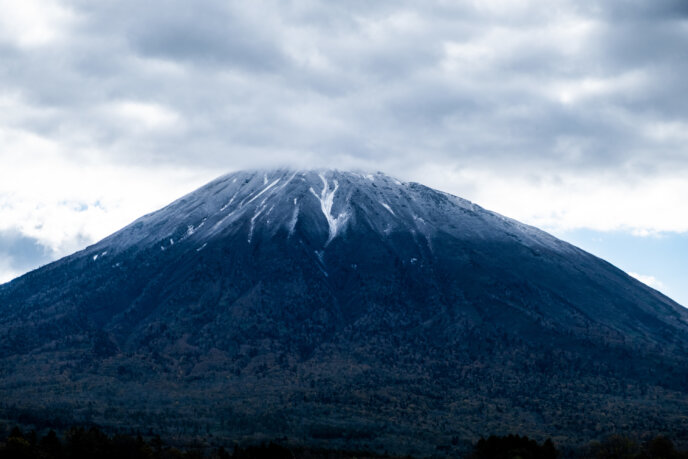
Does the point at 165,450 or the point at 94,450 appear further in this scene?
the point at 165,450

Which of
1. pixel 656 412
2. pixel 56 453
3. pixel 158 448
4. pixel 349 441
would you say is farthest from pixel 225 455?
pixel 656 412

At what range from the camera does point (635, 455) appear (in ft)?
398

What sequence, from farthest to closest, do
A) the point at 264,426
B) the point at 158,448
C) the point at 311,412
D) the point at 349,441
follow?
the point at 311,412, the point at 264,426, the point at 349,441, the point at 158,448

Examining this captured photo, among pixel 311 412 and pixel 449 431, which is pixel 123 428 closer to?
pixel 311 412

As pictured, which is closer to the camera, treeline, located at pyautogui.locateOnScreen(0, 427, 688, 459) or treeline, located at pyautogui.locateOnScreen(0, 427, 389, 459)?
treeline, located at pyautogui.locateOnScreen(0, 427, 389, 459)

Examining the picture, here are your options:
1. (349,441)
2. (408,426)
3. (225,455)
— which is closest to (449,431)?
(408,426)

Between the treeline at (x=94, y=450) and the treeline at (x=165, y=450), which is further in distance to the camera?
the treeline at (x=165, y=450)

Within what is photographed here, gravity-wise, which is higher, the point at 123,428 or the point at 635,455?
the point at 635,455

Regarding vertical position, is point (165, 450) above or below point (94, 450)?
below

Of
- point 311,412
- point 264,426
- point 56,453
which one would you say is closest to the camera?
point 56,453

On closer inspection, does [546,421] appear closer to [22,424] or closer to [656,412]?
[656,412]

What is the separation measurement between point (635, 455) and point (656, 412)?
8306cm

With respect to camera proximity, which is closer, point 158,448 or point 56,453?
point 56,453

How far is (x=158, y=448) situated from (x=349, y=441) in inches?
1862
